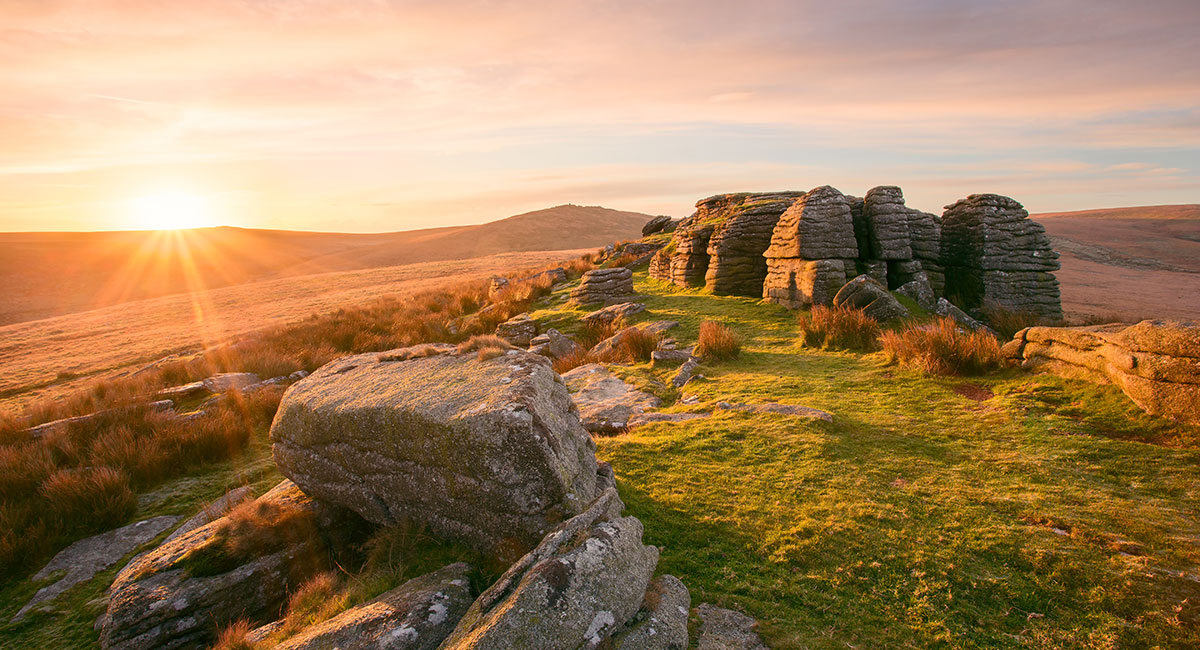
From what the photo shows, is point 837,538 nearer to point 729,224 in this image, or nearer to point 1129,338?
point 1129,338

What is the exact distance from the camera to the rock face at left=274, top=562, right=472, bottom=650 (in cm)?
308

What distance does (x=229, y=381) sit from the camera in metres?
11.3

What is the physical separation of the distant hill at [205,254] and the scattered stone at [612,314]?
48.2 meters

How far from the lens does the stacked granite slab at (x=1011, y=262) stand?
1464cm

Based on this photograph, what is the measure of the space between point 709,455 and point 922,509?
2.15 meters

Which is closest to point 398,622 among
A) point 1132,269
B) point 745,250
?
point 745,250

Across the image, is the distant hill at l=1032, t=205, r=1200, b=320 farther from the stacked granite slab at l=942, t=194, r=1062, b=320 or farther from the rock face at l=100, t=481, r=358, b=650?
the rock face at l=100, t=481, r=358, b=650

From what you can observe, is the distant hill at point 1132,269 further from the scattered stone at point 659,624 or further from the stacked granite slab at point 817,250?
the scattered stone at point 659,624

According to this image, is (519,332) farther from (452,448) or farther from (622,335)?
(452,448)

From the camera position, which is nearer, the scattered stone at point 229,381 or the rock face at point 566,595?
the rock face at point 566,595


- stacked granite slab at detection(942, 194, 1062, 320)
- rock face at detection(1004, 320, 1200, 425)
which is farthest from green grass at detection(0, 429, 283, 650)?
stacked granite slab at detection(942, 194, 1062, 320)

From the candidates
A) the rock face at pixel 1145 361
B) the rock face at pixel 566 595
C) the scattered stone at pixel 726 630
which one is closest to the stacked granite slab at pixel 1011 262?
the rock face at pixel 1145 361

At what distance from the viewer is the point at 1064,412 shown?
→ 19.6 feet

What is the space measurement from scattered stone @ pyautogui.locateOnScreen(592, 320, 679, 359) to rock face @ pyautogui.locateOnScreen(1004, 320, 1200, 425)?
7207 mm
